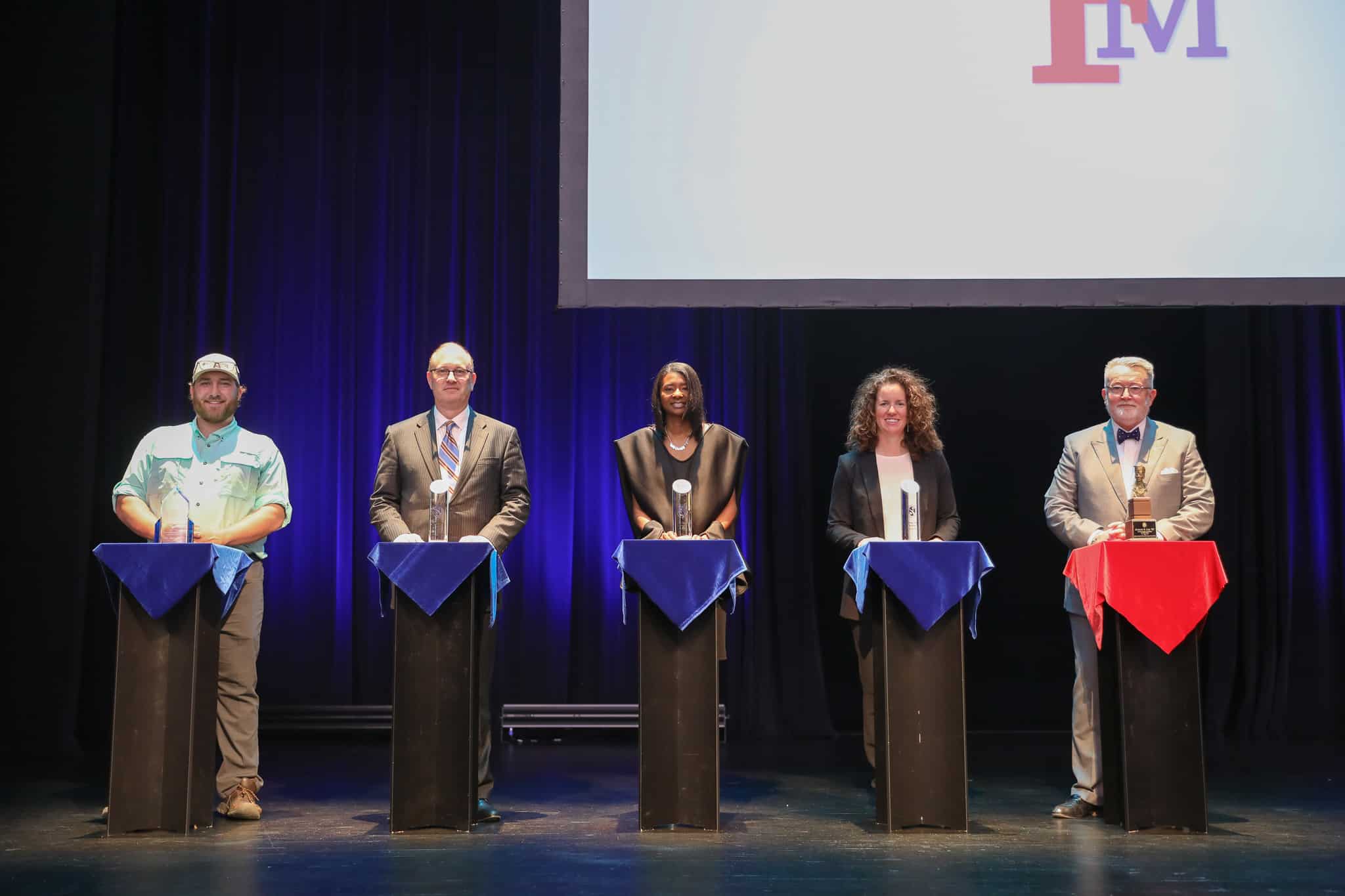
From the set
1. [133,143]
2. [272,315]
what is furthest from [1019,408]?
[133,143]

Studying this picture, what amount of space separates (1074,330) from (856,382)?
117cm

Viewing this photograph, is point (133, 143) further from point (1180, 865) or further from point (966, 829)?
point (1180, 865)

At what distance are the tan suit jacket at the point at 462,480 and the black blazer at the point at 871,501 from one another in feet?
3.74

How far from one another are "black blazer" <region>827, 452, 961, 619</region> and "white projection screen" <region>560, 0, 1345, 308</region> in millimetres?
607

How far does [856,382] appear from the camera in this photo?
656cm

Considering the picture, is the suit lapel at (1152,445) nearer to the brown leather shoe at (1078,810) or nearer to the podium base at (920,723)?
the podium base at (920,723)

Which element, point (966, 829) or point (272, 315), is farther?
point (272, 315)

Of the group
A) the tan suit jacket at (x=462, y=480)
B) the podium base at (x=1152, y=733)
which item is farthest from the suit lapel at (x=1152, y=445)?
the tan suit jacket at (x=462, y=480)

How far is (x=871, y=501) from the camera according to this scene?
175 inches

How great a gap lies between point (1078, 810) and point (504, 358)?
3732 mm

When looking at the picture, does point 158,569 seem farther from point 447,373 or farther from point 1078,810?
point 1078,810

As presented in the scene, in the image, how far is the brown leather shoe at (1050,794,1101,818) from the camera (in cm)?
394

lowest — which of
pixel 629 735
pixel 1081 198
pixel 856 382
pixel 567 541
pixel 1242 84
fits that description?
pixel 629 735

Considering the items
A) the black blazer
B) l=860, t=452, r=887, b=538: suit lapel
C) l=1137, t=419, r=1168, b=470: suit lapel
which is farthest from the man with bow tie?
l=860, t=452, r=887, b=538: suit lapel
